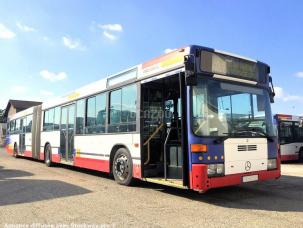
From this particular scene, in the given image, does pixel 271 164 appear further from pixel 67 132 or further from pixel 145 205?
pixel 67 132

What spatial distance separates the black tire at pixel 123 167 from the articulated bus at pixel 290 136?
1074cm

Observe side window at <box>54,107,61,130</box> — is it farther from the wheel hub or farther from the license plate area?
the license plate area

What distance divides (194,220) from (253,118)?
3.03 metres

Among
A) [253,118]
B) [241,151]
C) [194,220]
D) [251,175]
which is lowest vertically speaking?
[194,220]

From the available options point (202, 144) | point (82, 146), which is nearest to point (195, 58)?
point (202, 144)

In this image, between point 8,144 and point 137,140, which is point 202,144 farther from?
point 8,144

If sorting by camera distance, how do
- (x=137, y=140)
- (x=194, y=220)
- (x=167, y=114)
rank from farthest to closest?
1. (x=167, y=114)
2. (x=137, y=140)
3. (x=194, y=220)

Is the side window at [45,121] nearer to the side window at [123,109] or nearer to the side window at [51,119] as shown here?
the side window at [51,119]

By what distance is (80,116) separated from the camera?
1221 centimetres

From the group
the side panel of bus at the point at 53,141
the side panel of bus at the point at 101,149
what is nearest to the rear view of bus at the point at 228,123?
the side panel of bus at the point at 101,149

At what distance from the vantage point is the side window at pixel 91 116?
11188 millimetres

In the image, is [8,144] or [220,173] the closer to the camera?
[220,173]

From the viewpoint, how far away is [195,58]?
7180 millimetres

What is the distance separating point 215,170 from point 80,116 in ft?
21.5
